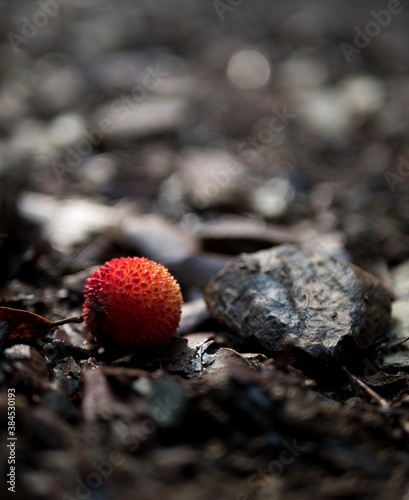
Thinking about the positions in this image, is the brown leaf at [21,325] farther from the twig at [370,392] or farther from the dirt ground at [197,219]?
the twig at [370,392]

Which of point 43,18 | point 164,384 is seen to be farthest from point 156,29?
point 164,384

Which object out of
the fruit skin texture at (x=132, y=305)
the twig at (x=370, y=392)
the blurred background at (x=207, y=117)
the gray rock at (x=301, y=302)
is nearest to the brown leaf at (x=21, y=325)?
the fruit skin texture at (x=132, y=305)

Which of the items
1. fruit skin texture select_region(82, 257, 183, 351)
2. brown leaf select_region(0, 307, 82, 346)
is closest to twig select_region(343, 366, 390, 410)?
fruit skin texture select_region(82, 257, 183, 351)

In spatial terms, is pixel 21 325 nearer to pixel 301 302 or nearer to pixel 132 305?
pixel 132 305

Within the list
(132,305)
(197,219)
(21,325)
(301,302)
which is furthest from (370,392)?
(197,219)

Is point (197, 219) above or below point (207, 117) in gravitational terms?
above

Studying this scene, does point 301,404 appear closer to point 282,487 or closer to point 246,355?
point 282,487
